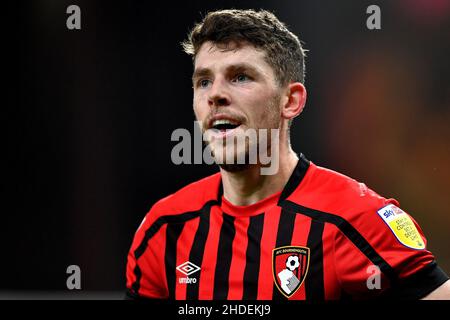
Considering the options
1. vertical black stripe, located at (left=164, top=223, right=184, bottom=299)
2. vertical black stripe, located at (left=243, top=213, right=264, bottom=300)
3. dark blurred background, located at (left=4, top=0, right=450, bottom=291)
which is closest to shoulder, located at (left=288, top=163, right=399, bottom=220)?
vertical black stripe, located at (left=243, top=213, right=264, bottom=300)

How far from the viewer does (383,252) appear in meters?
1.92

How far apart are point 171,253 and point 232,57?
799mm

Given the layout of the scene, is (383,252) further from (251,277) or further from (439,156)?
(439,156)

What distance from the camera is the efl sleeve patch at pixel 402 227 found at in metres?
1.95

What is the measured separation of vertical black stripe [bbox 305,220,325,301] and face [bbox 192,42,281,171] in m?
0.36

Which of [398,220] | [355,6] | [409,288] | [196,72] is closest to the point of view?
[409,288]

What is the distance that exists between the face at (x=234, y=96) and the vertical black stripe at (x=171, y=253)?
38 cm

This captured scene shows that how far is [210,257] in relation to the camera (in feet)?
7.11

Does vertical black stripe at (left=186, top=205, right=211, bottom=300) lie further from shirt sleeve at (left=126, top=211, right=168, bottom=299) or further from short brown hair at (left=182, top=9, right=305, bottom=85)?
short brown hair at (left=182, top=9, right=305, bottom=85)

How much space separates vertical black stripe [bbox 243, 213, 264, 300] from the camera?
2029 mm

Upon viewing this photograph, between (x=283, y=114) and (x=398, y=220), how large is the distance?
577mm

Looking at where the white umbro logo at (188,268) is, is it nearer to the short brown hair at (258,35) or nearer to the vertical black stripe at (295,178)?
the vertical black stripe at (295,178)

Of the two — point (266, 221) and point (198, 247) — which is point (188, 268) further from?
point (266, 221)
